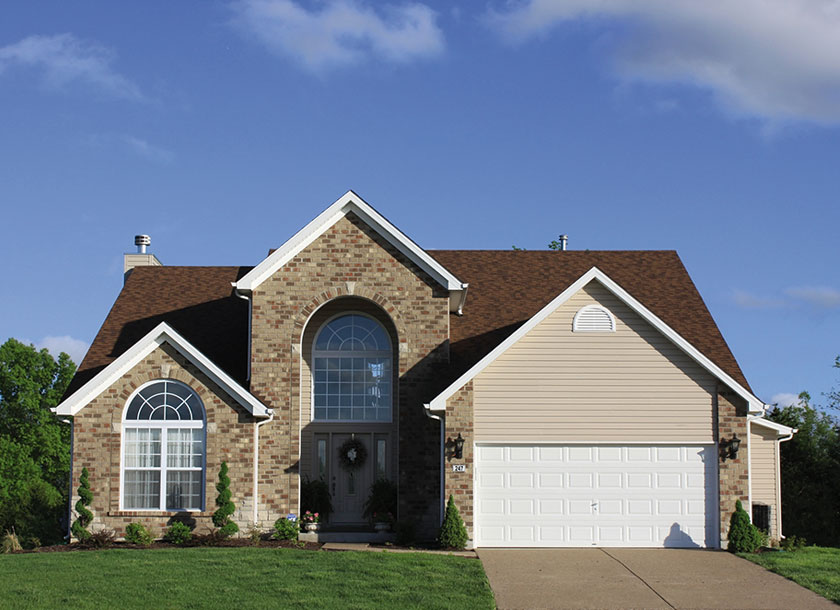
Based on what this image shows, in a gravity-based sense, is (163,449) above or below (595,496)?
above

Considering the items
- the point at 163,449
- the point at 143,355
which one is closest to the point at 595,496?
the point at 163,449

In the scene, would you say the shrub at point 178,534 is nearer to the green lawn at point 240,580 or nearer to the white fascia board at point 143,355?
the green lawn at point 240,580

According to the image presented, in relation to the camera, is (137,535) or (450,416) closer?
(137,535)

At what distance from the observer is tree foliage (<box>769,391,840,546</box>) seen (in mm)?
29172

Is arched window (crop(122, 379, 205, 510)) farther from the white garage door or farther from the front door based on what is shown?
the white garage door

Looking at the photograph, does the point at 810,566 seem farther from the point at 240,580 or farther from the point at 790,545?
the point at 240,580

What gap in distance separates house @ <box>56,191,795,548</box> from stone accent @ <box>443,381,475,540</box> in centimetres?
3

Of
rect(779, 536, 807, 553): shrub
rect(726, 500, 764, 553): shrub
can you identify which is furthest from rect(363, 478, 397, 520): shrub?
rect(779, 536, 807, 553): shrub

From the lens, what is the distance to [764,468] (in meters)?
23.4

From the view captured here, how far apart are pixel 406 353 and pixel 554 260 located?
24.6ft

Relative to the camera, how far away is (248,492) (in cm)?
2111

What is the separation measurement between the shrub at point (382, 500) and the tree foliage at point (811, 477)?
13166 millimetres

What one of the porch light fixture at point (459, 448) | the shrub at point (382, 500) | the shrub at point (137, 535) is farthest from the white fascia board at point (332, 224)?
the shrub at point (137, 535)

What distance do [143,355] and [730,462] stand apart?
1277 centimetres
